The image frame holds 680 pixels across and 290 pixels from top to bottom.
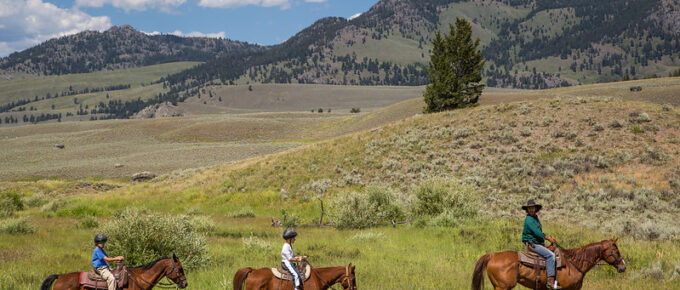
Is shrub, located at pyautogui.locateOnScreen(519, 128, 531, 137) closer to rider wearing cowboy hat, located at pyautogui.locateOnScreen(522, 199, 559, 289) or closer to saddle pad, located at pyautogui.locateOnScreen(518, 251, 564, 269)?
rider wearing cowboy hat, located at pyautogui.locateOnScreen(522, 199, 559, 289)

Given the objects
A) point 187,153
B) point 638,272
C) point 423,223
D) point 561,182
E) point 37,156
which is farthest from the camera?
point 37,156

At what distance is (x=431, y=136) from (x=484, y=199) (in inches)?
471

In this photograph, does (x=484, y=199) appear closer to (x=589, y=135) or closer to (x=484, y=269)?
(x=589, y=135)

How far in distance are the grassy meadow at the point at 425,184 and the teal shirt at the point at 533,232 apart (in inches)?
91.8

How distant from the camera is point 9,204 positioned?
25.3 m

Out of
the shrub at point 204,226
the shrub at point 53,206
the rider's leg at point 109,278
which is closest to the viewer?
the rider's leg at point 109,278

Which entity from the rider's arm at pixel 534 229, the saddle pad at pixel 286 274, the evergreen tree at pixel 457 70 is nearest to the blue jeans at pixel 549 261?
the rider's arm at pixel 534 229

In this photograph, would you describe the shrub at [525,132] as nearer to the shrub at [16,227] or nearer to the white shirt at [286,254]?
the white shirt at [286,254]

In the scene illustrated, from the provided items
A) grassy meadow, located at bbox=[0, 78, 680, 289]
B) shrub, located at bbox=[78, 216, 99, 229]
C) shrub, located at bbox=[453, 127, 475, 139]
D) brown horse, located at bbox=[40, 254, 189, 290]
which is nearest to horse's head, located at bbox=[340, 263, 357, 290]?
grassy meadow, located at bbox=[0, 78, 680, 289]

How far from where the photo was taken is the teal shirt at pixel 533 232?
8.39m

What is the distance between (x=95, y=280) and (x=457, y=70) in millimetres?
49658

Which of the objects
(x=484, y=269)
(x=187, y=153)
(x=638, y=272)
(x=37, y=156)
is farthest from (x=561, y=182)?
(x=37, y=156)

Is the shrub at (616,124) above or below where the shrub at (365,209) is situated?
above

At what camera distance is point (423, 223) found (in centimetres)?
1867
